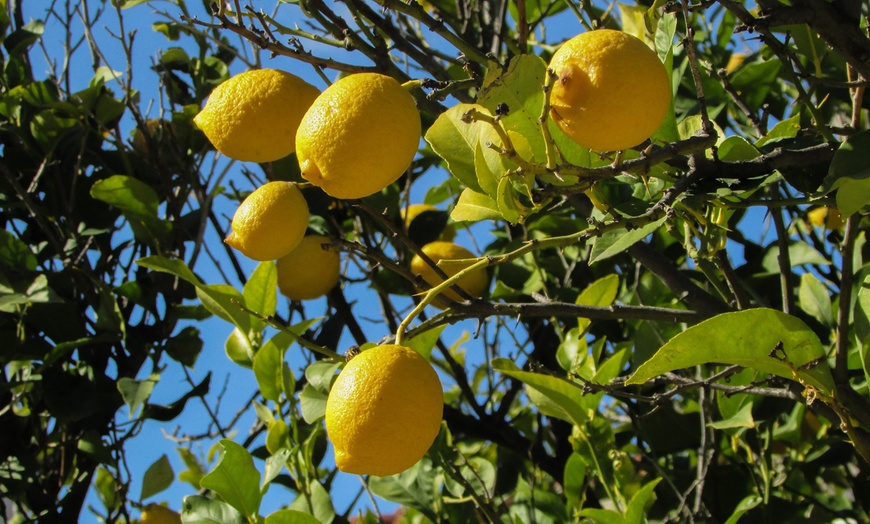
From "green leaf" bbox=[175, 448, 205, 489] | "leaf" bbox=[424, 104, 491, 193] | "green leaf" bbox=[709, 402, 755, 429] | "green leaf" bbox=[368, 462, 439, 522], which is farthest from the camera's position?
"green leaf" bbox=[175, 448, 205, 489]

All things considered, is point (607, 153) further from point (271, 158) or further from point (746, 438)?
point (746, 438)

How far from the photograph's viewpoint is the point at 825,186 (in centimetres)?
72

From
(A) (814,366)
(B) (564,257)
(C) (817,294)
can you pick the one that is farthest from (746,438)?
(A) (814,366)

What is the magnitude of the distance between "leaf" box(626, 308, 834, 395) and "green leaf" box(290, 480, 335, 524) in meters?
0.66

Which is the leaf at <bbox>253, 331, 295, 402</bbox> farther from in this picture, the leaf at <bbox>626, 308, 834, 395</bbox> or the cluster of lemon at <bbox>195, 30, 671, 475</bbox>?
the leaf at <bbox>626, 308, 834, 395</bbox>

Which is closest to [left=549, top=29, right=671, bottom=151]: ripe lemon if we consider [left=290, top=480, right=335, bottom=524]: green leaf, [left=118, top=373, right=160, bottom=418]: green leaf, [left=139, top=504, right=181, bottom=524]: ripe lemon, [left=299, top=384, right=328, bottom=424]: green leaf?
[left=299, top=384, right=328, bottom=424]: green leaf

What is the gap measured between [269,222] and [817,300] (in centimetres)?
75

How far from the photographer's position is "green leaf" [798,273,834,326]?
111cm

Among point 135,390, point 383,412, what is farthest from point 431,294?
point 135,390

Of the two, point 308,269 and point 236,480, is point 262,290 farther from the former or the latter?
point 236,480

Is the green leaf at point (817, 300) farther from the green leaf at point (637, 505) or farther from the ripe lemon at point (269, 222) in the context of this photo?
the ripe lemon at point (269, 222)

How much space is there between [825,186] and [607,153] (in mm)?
189

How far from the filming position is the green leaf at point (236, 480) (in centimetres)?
99

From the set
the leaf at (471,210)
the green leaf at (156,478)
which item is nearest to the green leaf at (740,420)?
the leaf at (471,210)
